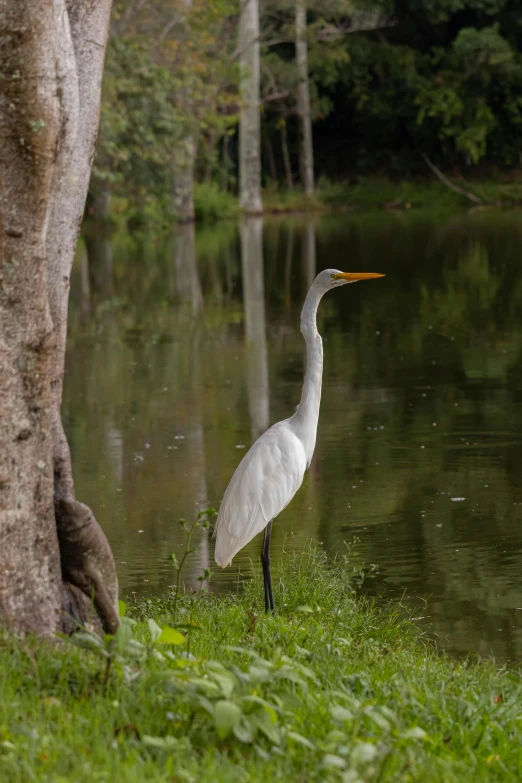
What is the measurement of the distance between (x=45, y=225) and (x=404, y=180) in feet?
151

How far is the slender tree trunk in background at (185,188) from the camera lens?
1523 inches

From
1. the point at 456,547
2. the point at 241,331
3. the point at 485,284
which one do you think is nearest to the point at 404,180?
the point at 485,284

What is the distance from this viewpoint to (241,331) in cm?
1612

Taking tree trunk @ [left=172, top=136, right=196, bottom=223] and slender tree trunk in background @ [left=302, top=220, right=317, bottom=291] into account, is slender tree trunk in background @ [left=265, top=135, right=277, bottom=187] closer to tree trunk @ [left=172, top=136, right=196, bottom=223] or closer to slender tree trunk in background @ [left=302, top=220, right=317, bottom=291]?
tree trunk @ [left=172, top=136, right=196, bottom=223]

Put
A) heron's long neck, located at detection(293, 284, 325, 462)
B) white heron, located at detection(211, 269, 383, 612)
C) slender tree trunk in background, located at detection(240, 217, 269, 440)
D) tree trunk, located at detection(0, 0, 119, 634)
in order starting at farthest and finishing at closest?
slender tree trunk in background, located at detection(240, 217, 269, 440) < heron's long neck, located at detection(293, 284, 325, 462) < white heron, located at detection(211, 269, 383, 612) < tree trunk, located at detection(0, 0, 119, 634)

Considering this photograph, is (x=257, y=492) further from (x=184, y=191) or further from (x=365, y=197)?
(x=365, y=197)

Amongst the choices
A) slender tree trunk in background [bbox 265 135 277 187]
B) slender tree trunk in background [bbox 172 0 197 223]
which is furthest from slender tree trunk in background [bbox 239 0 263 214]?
slender tree trunk in background [bbox 265 135 277 187]

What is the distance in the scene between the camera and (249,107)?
41844 mm

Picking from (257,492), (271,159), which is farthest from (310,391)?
(271,159)

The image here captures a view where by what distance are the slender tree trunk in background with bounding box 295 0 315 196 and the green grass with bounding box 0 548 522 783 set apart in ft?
130

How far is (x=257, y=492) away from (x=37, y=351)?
1990 mm

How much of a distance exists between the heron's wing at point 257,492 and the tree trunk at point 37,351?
4.96 ft

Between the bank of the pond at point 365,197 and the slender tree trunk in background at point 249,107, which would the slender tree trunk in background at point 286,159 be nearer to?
the bank of the pond at point 365,197

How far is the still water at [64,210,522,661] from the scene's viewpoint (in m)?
6.79
